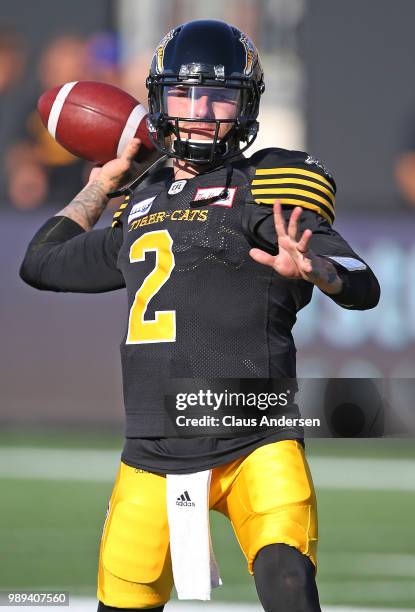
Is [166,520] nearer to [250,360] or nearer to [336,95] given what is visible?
[250,360]

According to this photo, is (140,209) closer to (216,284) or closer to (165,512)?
(216,284)

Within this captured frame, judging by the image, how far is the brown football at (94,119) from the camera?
3543 millimetres

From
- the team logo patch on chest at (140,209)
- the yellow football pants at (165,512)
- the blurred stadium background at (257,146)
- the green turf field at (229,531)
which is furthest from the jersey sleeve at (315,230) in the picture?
the blurred stadium background at (257,146)

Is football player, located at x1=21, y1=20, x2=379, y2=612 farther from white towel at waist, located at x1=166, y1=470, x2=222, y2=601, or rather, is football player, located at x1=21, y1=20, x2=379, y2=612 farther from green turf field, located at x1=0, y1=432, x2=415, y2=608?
green turf field, located at x1=0, y1=432, x2=415, y2=608

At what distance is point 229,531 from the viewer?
247 inches

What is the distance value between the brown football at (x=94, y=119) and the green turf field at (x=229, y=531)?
1.88 meters

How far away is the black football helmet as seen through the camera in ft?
10.2

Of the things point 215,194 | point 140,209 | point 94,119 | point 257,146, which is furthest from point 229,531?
point 257,146

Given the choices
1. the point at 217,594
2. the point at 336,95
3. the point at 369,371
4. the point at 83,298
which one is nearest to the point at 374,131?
the point at 336,95

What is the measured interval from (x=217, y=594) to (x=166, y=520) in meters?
2.04

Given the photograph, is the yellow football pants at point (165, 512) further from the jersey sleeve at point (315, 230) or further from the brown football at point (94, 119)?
the brown football at point (94, 119)

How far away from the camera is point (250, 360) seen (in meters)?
2.94

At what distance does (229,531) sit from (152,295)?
3.44m

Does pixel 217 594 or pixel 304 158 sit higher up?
pixel 304 158
